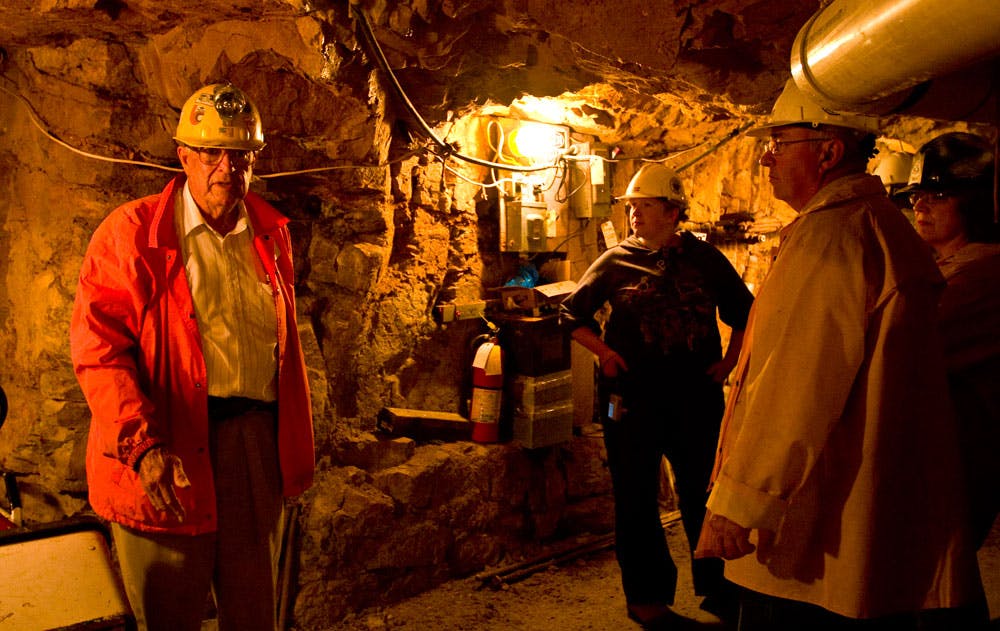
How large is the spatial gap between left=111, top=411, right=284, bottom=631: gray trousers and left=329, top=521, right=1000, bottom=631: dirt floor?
1372mm

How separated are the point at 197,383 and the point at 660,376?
2.24m

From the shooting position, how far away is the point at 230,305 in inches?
93.7

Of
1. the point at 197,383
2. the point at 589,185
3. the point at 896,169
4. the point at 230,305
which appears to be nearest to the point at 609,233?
the point at 589,185

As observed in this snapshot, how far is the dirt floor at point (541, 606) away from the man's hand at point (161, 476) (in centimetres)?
191

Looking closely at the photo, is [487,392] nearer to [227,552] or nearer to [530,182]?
[530,182]

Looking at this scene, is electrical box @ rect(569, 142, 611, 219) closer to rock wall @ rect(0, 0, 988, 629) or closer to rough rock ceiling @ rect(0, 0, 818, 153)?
rock wall @ rect(0, 0, 988, 629)

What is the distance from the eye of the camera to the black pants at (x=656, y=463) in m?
3.59

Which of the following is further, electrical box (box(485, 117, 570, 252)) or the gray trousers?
electrical box (box(485, 117, 570, 252))

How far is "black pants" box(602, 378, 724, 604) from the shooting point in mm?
3590

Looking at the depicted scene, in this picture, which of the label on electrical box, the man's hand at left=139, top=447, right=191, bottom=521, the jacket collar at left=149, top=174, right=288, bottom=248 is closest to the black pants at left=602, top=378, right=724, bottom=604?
the label on electrical box

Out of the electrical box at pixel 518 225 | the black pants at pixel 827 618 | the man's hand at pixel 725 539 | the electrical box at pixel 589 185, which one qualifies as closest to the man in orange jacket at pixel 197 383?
the man's hand at pixel 725 539

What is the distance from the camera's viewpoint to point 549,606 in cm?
400

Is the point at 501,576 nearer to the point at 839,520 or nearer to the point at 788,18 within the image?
the point at 839,520

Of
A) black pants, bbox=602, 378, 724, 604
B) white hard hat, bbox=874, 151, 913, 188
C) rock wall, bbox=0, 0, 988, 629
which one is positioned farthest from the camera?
white hard hat, bbox=874, 151, 913, 188
